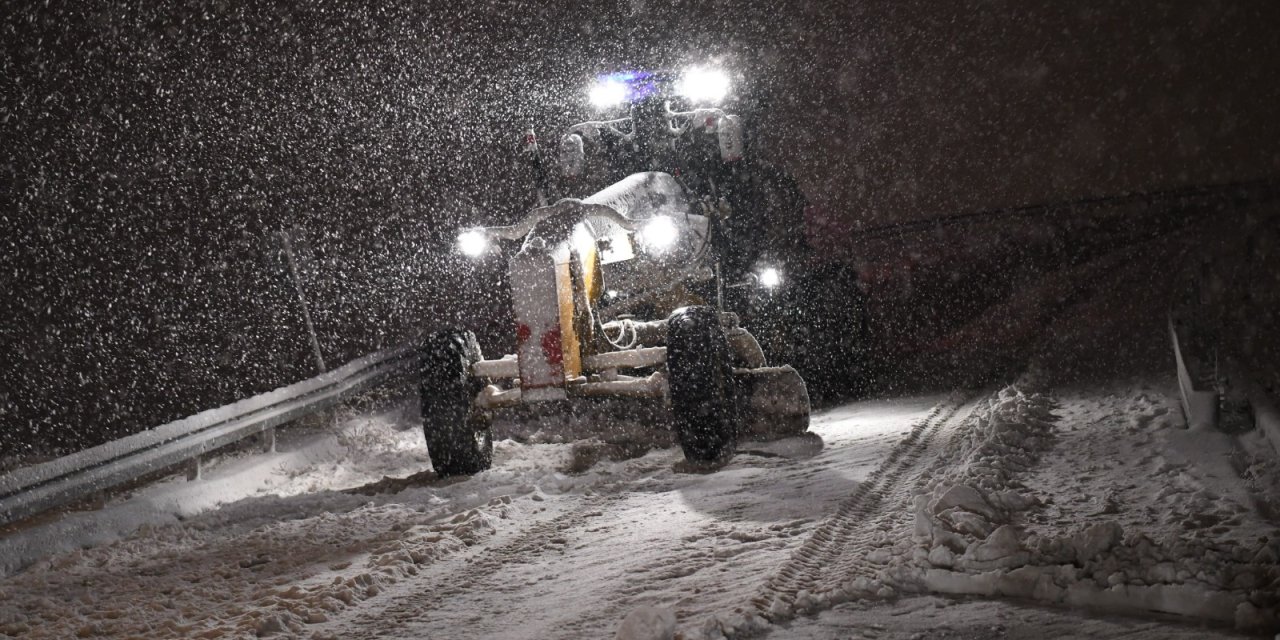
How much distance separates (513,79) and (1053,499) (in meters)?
11.6

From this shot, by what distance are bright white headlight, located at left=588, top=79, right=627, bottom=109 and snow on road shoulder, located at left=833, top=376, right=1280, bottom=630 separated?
4.55m

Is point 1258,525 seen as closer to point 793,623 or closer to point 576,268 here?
point 793,623

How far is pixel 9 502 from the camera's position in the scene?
4.14 m

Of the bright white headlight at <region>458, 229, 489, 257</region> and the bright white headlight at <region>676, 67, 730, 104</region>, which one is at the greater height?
the bright white headlight at <region>676, 67, 730, 104</region>

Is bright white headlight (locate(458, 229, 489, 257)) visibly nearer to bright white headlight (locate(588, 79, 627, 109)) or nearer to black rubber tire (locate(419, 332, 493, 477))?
black rubber tire (locate(419, 332, 493, 477))

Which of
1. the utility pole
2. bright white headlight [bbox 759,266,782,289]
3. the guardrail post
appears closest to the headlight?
bright white headlight [bbox 759,266,782,289]

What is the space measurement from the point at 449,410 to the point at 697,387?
1859mm

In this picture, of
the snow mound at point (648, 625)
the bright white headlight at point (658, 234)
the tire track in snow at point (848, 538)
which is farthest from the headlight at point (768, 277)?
the snow mound at point (648, 625)

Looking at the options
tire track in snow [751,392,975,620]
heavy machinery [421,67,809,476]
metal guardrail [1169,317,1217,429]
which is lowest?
tire track in snow [751,392,975,620]

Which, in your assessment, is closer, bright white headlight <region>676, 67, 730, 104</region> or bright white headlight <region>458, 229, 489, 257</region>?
bright white headlight <region>458, 229, 489, 257</region>

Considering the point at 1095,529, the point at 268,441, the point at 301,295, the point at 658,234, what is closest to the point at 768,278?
the point at 658,234

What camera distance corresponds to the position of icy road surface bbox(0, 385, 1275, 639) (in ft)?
9.21

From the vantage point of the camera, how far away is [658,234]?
23.2ft

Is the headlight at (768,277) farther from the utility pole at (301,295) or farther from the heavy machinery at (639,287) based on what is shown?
the utility pole at (301,295)
